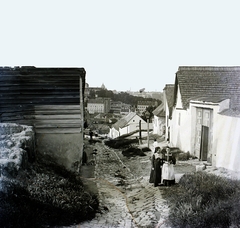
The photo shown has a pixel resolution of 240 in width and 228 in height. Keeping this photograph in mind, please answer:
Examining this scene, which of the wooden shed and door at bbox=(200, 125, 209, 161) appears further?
door at bbox=(200, 125, 209, 161)

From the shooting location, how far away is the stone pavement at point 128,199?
702 cm

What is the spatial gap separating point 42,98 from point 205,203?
22.5ft

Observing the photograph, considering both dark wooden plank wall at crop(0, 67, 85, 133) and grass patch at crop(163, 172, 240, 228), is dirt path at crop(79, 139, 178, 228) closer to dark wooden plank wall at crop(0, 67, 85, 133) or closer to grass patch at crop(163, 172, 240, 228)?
grass patch at crop(163, 172, 240, 228)

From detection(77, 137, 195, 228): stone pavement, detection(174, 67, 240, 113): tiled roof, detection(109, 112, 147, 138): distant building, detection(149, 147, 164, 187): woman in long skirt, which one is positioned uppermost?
detection(174, 67, 240, 113): tiled roof

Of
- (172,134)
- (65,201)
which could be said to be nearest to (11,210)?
(65,201)

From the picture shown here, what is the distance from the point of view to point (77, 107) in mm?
10711

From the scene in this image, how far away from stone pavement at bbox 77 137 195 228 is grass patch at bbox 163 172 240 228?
40cm

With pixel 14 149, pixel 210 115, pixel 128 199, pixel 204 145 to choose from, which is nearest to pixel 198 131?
pixel 204 145

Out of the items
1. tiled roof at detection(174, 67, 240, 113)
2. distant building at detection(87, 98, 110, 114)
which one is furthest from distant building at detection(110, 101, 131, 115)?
tiled roof at detection(174, 67, 240, 113)

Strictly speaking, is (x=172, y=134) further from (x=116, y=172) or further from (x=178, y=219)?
(x=178, y=219)

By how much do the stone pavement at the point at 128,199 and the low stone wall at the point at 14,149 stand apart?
Result: 1967 millimetres

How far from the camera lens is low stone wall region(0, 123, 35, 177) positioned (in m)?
6.28

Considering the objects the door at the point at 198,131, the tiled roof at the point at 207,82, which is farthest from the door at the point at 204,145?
the tiled roof at the point at 207,82

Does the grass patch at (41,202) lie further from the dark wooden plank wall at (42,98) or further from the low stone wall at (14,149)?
the dark wooden plank wall at (42,98)
